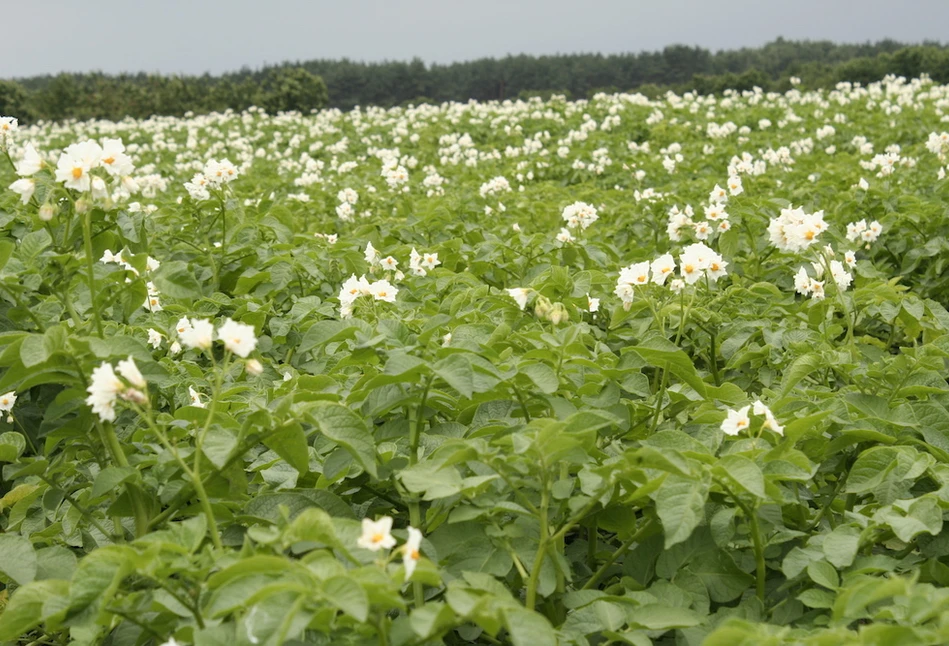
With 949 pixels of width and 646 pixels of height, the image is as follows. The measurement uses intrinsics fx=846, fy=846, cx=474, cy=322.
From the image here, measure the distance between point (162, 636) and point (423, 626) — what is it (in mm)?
604

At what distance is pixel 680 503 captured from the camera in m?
1.56

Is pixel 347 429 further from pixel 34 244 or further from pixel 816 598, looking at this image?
pixel 34 244

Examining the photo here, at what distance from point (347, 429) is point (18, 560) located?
0.74 metres

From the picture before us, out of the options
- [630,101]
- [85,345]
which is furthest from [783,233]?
[630,101]

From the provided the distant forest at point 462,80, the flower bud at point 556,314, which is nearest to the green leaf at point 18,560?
the flower bud at point 556,314

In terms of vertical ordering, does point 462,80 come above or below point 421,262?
above

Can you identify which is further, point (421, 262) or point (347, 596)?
point (421, 262)

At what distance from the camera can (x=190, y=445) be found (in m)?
2.12

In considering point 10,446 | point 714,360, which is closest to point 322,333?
point 10,446

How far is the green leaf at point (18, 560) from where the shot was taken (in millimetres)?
1719

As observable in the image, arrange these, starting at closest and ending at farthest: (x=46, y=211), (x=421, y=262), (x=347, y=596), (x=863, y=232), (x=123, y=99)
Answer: (x=347, y=596) → (x=46, y=211) → (x=421, y=262) → (x=863, y=232) → (x=123, y=99)

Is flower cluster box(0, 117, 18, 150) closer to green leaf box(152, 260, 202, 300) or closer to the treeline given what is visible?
green leaf box(152, 260, 202, 300)

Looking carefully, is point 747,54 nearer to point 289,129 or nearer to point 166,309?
point 289,129

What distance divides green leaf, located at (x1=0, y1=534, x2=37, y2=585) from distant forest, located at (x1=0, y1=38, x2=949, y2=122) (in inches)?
Answer: 825
